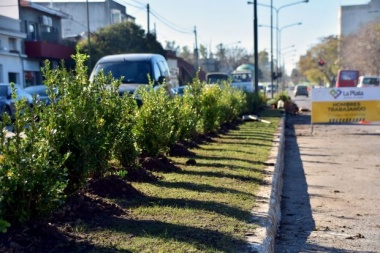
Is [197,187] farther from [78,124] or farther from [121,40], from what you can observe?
[121,40]

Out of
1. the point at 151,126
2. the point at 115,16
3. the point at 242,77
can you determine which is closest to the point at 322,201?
the point at 151,126

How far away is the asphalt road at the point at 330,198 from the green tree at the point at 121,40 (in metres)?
28.0

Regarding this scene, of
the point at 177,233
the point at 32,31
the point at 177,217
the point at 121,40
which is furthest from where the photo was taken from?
the point at 121,40

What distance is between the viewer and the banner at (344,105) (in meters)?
20.7

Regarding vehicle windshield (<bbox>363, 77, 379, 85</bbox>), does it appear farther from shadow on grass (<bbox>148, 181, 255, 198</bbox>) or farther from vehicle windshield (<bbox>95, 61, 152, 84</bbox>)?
shadow on grass (<bbox>148, 181, 255, 198</bbox>)

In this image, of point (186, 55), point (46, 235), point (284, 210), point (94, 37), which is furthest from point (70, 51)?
point (186, 55)

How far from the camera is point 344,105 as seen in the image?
20844 millimetres

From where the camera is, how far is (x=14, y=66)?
37.1 metres

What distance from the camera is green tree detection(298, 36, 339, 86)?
98.4 metres

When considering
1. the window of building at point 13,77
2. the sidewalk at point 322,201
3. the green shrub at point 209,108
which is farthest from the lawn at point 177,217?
the window of building at point 13,77

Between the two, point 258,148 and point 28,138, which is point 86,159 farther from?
point 258,148

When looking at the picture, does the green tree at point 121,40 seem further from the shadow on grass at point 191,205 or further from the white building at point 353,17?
the shadow on grass at point 191,205

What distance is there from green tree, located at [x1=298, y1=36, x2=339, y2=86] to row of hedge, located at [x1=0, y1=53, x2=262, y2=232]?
85.3 meters

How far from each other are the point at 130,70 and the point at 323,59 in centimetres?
9163
